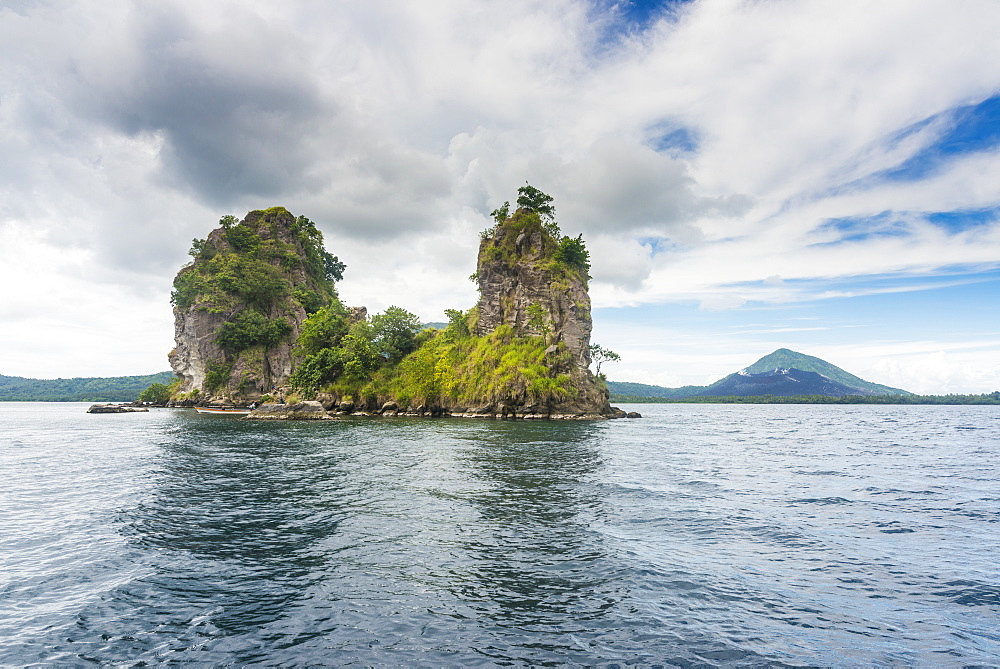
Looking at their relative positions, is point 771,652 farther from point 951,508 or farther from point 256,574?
point 951,508

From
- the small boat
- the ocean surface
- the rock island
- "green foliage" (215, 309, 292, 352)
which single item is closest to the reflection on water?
the ocean surface

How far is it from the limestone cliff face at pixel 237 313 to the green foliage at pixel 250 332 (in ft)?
0.69

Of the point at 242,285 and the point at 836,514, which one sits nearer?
the point at 836,514

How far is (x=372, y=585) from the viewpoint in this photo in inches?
449

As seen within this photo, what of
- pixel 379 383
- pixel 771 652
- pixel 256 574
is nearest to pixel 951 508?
pixel 771 652

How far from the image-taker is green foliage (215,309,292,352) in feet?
358

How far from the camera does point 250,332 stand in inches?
4328

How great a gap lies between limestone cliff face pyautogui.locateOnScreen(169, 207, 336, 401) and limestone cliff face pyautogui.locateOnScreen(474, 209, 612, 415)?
2146 inches

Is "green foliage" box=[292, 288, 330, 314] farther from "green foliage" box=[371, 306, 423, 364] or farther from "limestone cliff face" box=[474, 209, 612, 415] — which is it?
"limestone cliff face" box=[474, 209, 612, 415]

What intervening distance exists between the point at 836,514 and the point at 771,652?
13329 millimetres

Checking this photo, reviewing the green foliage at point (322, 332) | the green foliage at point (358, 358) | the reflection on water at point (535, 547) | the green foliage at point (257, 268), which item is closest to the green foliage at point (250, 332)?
the green foliage at point (257, 268)

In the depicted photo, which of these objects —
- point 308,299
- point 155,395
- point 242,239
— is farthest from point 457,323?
point 155,395

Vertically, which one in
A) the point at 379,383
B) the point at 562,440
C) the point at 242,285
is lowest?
the point at 562,440

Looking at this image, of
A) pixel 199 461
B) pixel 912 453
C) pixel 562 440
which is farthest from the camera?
pixel 562 440
